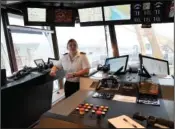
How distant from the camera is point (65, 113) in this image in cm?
143

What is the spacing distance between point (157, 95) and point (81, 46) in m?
2.78

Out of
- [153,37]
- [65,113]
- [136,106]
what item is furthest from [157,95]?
[153,37]

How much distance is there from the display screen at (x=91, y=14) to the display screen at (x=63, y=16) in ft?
0.71

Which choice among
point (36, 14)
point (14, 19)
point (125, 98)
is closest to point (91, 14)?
point (36, 14)

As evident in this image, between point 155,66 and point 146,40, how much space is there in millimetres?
1344

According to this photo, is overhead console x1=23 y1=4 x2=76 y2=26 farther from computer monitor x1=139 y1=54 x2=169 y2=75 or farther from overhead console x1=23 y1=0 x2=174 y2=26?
computer monitor x1=139 y1=54 x2=169 y2=75

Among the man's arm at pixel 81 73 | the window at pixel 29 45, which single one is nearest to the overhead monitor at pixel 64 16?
the window at pixel 29 45

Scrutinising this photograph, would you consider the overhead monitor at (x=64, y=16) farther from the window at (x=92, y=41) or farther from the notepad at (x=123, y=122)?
the notepad at (x=123, y=122)

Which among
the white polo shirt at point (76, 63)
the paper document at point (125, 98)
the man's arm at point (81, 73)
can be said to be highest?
the white polo shirt at point (76, 63)

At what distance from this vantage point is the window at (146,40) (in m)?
3.59

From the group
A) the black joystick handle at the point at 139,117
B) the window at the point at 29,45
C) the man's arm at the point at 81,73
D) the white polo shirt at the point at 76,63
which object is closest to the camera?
the black joystick handle at the point at 139,117

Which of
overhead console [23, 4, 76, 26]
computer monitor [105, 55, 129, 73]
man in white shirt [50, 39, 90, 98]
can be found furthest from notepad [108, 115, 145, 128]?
overhead console [23, 4, 76, 26]

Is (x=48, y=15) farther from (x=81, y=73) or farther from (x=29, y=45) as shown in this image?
(x=81, y=73)

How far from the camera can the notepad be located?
1.19 m
